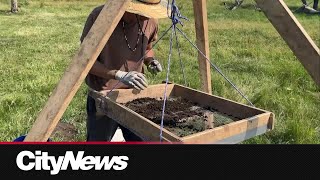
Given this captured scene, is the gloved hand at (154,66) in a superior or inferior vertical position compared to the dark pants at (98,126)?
superior

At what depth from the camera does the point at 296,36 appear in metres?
2.06

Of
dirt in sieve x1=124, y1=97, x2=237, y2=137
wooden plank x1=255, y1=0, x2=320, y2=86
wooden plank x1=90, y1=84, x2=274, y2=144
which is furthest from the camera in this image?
dirt in sieve x1=124, y1=97, x2=237, y2=137

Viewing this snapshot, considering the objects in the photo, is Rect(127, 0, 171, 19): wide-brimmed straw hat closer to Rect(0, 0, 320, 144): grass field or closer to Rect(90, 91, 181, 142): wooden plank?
Rect(90, 91, 181, 142): wooden plank

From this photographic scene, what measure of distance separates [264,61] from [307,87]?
2.14m

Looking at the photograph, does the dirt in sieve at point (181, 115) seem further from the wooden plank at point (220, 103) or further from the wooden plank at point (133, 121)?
the wooden plank at point (133, 121)

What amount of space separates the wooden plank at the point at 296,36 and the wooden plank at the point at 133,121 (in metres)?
0.77

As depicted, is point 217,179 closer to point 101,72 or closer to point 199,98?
point 199,98

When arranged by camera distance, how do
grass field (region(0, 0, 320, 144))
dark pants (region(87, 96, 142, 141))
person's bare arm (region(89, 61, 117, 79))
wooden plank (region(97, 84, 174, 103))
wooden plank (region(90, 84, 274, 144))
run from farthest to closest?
grass field (region(0, 0, 320, 144)), dark pants (region(87, 96, 142, 141)), wooden plank (region(97, 84, 174, 103)), person's bare arm (region(89, 61, 117, 79)), wooden plank (region(90, 84, 274, 144))

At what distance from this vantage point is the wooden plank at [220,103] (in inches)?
115

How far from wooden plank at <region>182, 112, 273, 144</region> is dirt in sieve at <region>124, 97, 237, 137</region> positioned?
0.30m

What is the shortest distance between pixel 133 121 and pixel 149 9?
2.83 ft

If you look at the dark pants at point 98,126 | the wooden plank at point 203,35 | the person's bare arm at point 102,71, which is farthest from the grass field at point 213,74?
the person's bare arm at point 102,71

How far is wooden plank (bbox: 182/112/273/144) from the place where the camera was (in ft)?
7.52

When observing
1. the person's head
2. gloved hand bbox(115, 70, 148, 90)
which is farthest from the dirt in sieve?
the person's head
